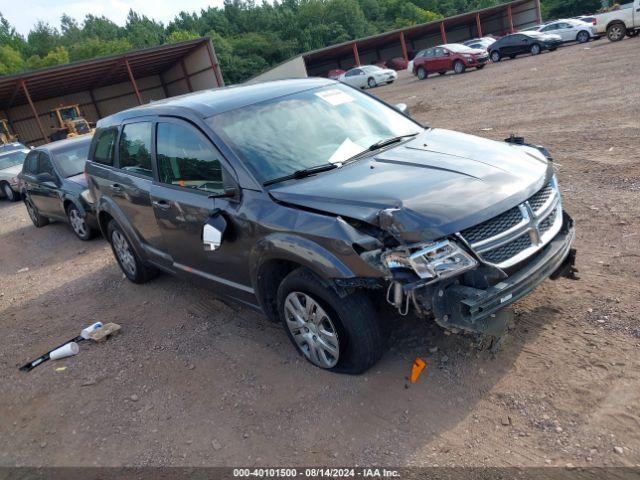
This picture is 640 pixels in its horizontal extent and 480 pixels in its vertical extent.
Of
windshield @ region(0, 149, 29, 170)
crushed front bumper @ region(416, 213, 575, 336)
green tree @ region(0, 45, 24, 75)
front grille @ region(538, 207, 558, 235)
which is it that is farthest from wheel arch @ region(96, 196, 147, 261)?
green tree @ region(0, 45, 24, 75)

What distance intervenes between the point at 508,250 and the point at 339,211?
41.1 inches

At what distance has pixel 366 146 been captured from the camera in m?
4.14

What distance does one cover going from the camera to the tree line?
75.0m

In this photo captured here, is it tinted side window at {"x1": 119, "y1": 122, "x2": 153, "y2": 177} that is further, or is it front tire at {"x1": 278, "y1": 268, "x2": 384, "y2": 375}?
tinted side window at {"x1": 119, "y1": 122, "x2": 153, "y2": 177}

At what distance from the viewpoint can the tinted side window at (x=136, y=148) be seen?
4879 mm

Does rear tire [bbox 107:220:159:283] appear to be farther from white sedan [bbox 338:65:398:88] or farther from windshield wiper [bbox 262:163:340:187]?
white sedan [bbox 338:65:398:88]

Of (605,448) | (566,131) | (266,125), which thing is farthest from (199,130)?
(566,131)

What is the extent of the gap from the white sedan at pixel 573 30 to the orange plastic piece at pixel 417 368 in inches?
1186

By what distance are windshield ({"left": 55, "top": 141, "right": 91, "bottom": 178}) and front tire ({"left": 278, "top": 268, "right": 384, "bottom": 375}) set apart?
6.68 m

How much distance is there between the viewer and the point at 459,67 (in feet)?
90.3

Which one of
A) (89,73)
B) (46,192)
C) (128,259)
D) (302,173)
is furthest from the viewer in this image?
(89,73)

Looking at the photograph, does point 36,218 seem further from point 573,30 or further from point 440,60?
point 573,30

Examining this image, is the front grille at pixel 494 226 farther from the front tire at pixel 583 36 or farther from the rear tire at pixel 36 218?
the front tire at pixel 583 36

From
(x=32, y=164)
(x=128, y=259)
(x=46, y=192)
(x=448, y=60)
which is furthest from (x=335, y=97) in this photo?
(x=448, y=60)
